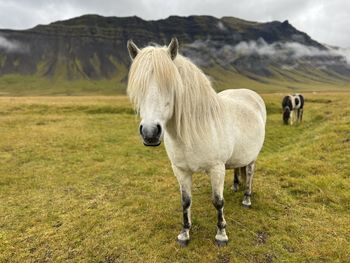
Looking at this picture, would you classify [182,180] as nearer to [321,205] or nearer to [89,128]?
[321,205]

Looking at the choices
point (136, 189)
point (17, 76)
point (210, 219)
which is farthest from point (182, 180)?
point (17, 76)

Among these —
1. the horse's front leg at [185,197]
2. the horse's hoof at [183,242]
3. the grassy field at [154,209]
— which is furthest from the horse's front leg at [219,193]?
the horse's hoof at [183,242]

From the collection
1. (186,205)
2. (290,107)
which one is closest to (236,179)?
(186,205)

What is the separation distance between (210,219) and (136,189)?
11.1 ft

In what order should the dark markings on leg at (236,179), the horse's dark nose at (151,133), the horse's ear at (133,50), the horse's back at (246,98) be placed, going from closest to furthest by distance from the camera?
1. the horse's dark nose at (151,133)
2. the horse's ear at (133,50)
3. the horse's back at (246,98)
4. the dark markings on leg at (236,179)

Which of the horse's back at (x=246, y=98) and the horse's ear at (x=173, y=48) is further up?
the horse's ear at (x=173, y=48)

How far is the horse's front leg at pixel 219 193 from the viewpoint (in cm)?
514

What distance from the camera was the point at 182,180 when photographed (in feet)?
17.8

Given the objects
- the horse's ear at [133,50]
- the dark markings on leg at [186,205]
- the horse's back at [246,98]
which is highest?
the horse's ear at [133,50]

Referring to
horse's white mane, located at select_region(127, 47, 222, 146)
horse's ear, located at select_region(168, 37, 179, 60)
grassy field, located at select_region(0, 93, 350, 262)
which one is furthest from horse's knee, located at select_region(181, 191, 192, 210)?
horse's ear, located at select_region(168, 37, 179, 60)

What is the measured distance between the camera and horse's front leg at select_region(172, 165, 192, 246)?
5375 mm

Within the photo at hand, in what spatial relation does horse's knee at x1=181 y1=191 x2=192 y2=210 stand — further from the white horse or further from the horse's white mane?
the horse's white mane

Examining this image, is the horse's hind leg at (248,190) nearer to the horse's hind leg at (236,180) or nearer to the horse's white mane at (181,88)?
the horse's hind leg at (236,180)

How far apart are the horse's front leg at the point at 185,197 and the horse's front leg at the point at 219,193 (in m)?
0.50
